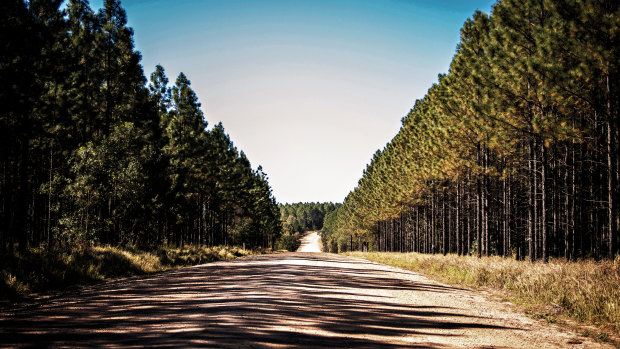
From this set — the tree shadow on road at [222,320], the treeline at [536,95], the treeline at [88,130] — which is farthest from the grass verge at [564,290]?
the treeline at [88,130]

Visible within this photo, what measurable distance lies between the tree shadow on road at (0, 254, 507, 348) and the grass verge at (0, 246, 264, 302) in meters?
1.31

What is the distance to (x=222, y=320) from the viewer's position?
5555mm

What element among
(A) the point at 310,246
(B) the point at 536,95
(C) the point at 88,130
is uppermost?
(C) the point at 88,130

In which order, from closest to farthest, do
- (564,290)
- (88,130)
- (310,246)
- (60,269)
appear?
(564,290) < (60,269) < (88,130) < (310,246)

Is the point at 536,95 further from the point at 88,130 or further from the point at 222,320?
the point at 88,130

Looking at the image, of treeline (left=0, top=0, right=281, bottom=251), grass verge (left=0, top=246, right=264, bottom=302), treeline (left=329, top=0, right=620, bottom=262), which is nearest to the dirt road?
grass verge (left=0, top=246, right=264, bottom=302)

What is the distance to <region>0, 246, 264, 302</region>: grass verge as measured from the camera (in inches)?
332

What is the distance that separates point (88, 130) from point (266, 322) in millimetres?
26694

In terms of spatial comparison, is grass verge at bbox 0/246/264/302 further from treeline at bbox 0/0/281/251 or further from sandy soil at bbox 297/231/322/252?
sandy soil at bbox 297/231/322/252

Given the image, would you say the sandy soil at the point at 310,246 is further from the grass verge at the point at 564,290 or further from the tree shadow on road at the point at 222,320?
the tree shadow on road at the point at 222,320

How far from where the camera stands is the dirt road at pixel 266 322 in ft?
15.3

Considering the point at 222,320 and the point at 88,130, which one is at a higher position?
the point at 88,130

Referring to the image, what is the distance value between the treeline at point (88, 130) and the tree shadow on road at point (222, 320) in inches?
357

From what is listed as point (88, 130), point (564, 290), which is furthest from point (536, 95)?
point (88, 130)
